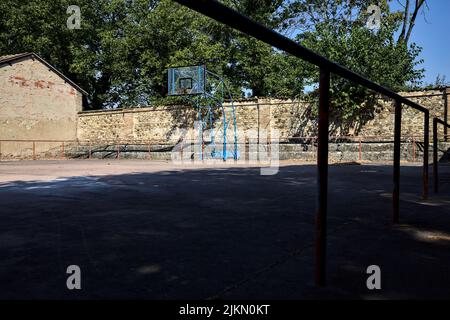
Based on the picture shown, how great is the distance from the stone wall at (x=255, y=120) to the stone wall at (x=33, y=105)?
1405 mm

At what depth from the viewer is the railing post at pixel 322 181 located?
80.4 inches

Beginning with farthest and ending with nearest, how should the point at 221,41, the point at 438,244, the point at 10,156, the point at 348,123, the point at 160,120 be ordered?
the point at 221,41 → the point at 160,120 → the point at 10,156 → the point at 348,123 → the point at 438,244

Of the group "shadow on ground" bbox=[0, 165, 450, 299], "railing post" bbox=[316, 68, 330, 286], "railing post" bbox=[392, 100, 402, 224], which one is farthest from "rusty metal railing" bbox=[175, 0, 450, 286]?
"railing post" bbox=[392, 100, 402, 224]

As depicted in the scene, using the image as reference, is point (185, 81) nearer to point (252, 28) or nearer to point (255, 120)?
point (255, 120)

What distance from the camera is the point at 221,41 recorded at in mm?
28969

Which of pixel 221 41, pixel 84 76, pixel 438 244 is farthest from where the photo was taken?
pixel 84 76

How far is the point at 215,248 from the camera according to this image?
2822 mm

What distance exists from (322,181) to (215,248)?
1.10m

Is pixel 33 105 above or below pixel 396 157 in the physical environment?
above

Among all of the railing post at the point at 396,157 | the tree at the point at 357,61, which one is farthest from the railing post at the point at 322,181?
the tree at the point at 357,61

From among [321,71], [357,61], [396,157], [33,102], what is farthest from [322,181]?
[33,102]

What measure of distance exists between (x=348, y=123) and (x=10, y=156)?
19.9 m
